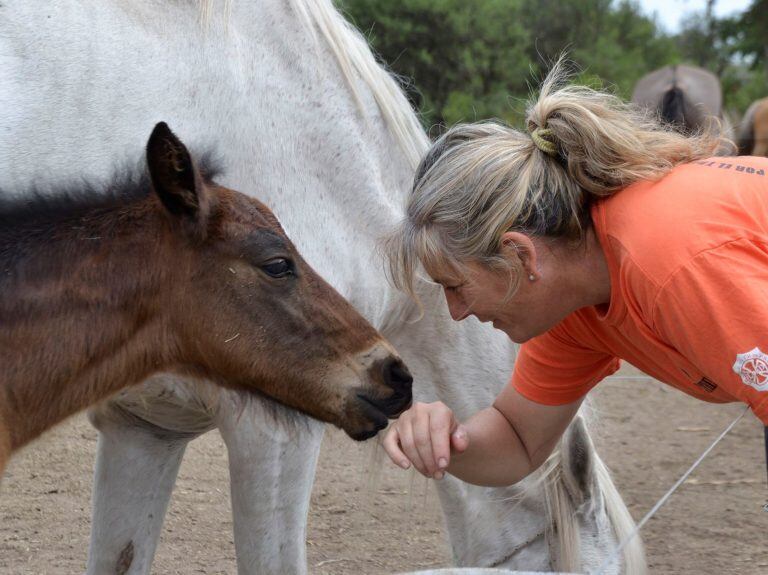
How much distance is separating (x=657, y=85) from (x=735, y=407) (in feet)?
8.76

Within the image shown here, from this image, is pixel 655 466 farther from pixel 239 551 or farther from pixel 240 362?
pixel 240 362

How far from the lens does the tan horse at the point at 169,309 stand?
2418 mm

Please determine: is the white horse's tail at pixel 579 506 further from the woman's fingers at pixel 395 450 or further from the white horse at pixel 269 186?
the woman's fingers at pixel 395 450

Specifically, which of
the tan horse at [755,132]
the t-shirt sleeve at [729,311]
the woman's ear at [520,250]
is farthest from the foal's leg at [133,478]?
the tan horse at [755,132]

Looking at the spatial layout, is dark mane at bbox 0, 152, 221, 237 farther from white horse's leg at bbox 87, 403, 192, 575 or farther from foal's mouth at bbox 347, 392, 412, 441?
white horse's leg at bbox 87, 403, 192, 575

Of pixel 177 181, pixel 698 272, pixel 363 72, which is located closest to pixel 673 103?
pixel 363 72

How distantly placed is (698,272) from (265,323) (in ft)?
3.69

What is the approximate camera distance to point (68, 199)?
253 centimetres

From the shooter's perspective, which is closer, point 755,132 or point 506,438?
point 506,438

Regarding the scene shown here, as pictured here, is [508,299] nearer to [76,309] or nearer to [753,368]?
[753,368]

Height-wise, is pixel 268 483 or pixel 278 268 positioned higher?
pixel 278 268

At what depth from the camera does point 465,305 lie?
2.27m

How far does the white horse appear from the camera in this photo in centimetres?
282

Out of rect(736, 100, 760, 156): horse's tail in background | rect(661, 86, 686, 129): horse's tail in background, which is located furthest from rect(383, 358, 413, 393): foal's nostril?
rect(736, 100, 760, 156): horse's tail in background
